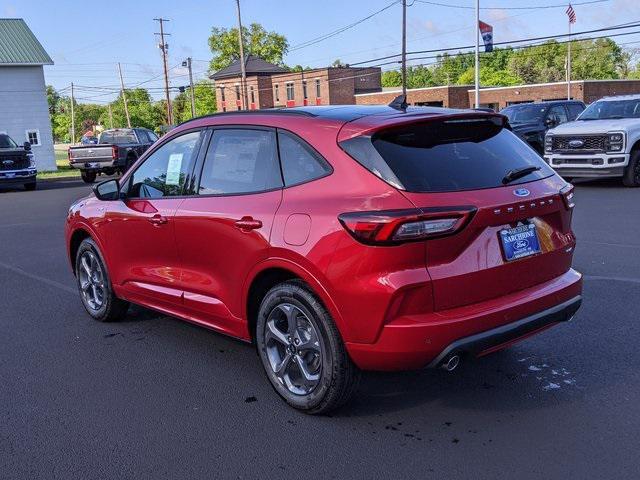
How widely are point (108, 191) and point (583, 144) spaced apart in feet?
40.3

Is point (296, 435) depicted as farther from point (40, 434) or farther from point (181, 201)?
point (181, 201)

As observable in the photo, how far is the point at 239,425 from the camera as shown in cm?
384

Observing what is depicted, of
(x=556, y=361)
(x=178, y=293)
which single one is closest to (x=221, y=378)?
(x=178, y=293)

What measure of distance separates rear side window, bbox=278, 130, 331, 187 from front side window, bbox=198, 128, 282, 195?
0.22ft

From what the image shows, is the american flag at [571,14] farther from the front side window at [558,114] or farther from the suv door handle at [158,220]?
the suv door handle at [158,220]

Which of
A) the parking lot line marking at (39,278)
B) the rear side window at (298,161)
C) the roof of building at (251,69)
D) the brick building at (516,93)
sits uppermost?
the roof of building at (251,69)

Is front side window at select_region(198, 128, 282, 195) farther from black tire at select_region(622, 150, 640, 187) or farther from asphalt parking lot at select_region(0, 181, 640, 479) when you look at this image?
→ black tire at select_region(622, 150, 640, 187)

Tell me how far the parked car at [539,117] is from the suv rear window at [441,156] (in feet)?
48.6

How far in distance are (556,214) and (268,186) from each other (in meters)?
1.75

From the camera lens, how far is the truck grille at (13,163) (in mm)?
22281

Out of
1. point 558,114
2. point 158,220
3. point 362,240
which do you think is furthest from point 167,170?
point 558,114

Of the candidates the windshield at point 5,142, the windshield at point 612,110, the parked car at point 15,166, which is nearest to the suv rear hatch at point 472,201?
the windshield at point 612,110

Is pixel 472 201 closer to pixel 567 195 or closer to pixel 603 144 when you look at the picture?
pixel 567 195

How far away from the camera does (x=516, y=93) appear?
64250mm
